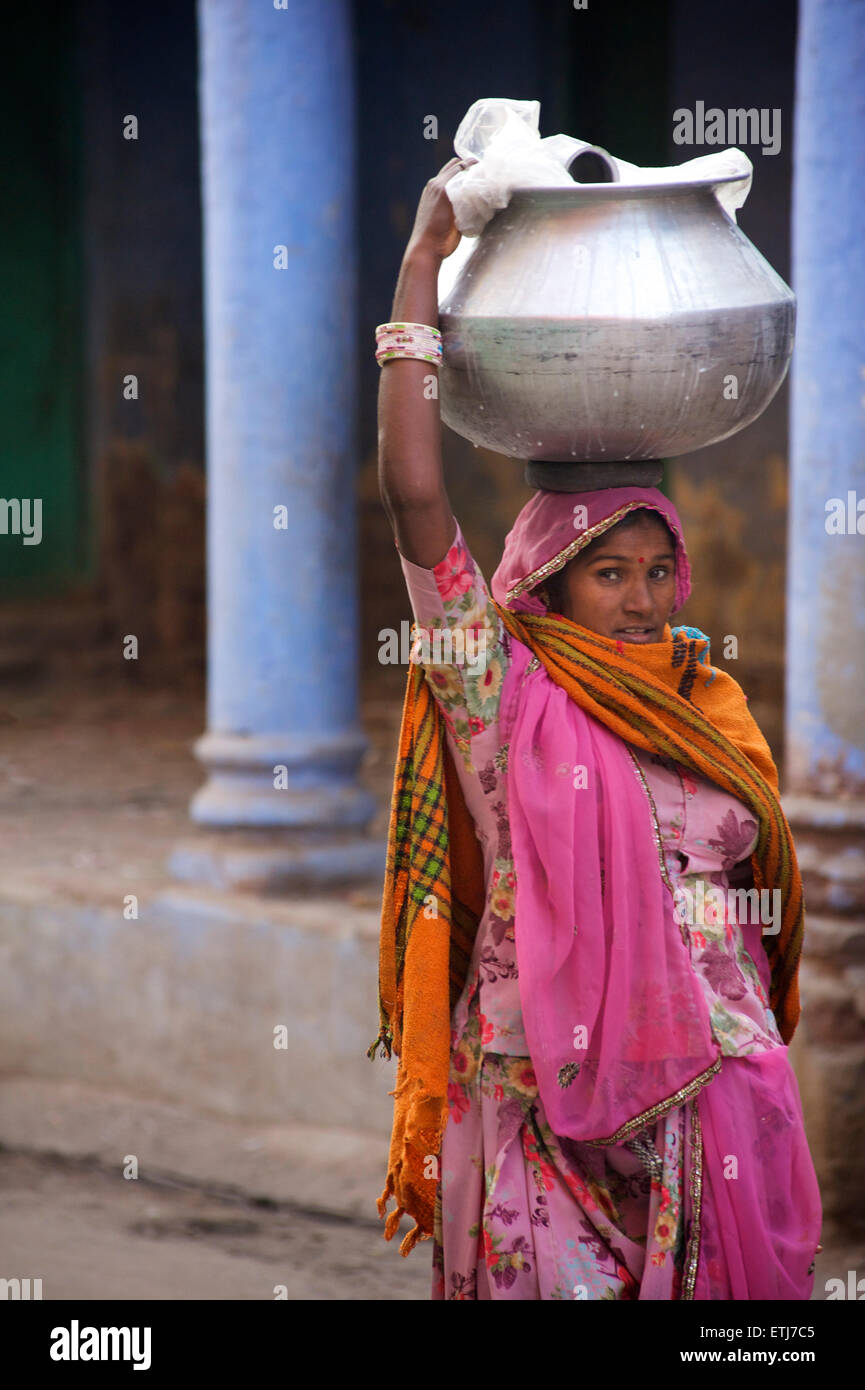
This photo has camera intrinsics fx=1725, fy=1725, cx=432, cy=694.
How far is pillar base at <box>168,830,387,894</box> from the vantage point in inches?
203

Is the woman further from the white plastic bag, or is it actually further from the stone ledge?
the stone ledge

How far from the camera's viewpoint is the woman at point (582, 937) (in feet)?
7.66

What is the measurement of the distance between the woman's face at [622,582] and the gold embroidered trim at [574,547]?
0.07ft

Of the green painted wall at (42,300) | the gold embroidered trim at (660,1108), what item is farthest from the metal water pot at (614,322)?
the green painted wall at (42,300)

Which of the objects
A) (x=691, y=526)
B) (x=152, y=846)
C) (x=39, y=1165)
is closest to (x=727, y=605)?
(x=691, y=526)

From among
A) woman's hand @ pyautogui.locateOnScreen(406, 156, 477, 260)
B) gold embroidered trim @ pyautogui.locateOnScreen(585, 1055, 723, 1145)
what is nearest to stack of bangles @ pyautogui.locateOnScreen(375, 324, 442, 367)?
woman's hand @ pyautogui.locateOnScreen(406, 156, 477, 260)

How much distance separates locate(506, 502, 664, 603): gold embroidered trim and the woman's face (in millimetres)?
23

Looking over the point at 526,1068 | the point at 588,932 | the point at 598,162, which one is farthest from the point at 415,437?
the point at 526,1068

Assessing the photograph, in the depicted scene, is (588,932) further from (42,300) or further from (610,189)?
(42,300)

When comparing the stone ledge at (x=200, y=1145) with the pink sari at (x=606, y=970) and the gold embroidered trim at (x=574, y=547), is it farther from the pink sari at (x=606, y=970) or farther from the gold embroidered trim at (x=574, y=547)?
the gold embroidered trim at (x=574, y=547)

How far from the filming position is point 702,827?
2.45 metres

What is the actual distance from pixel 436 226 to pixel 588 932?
0.96 m

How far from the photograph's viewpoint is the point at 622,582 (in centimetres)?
241

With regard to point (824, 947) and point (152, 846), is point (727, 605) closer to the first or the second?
point (152, 846)
